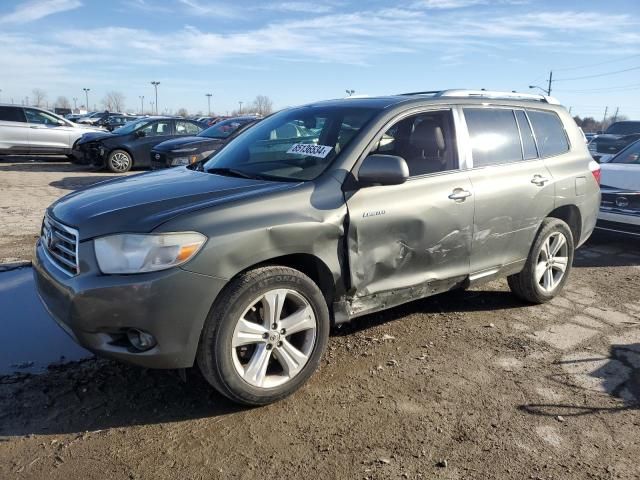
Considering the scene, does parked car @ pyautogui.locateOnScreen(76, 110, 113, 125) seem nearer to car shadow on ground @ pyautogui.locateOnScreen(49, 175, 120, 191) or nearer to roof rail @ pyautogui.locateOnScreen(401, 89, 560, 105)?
car shadow on ground @ pyautogui.locateOnScreen(49, 175, 120, 191)

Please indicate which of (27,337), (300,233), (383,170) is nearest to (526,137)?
(383,170)

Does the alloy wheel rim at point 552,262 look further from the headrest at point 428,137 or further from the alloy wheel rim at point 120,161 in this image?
the alloy wheel rim at point 120,161

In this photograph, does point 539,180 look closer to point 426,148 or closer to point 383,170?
point 426,148

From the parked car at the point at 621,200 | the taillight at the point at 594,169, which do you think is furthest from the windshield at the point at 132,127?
the taillight at the point at 594,169

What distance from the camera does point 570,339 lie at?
14.1 feet

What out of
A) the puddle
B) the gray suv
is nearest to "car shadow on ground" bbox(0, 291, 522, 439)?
the puddle

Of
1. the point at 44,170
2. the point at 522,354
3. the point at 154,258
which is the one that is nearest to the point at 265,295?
the point at 154,258

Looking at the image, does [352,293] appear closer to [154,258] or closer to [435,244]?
[435,244]

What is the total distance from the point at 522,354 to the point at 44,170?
14.6 m

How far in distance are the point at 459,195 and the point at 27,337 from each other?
133 inches

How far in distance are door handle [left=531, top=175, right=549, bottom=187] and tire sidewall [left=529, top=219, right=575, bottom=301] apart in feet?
1.32

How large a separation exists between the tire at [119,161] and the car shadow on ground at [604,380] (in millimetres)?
13057

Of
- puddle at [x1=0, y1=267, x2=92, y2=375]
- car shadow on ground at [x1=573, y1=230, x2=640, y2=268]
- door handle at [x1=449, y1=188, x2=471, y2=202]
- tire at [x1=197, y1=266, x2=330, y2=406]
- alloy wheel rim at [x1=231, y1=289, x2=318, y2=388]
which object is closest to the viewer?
tire at [x1=197, y1=266, x2=330, y2=406]

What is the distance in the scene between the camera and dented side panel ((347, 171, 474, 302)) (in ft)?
11.5
